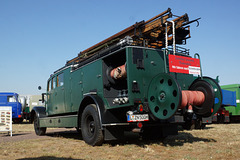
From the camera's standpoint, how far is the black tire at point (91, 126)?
6605 mm

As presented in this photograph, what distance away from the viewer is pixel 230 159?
4.90 m

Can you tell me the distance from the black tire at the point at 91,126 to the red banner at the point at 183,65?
231 centimetres

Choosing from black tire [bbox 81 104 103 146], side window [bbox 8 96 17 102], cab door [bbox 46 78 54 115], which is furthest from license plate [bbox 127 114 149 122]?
side window [bbox 8 96 17 102]

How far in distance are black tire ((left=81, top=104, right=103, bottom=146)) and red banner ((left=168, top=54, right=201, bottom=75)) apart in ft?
7.59

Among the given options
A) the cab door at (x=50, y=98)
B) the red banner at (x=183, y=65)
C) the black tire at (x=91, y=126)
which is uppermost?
the red banner at (x=183, y=65)

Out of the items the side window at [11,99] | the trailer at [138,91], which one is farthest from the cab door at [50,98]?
the side window at [11,99]

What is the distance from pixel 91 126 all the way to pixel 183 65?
301 centimetres

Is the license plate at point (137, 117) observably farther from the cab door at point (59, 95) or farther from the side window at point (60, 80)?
the side window at point (60, 80)

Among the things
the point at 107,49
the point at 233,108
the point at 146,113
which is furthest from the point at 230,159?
the point at 233,108

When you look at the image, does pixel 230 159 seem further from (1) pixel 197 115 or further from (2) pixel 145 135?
(2) pixel 145 135

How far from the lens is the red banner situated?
20.8ft

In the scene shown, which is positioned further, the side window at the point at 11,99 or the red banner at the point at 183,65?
the side window at the point at 11,99

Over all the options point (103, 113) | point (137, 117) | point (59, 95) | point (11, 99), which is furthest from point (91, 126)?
point (11, 99)

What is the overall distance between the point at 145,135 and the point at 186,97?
9.01ft
